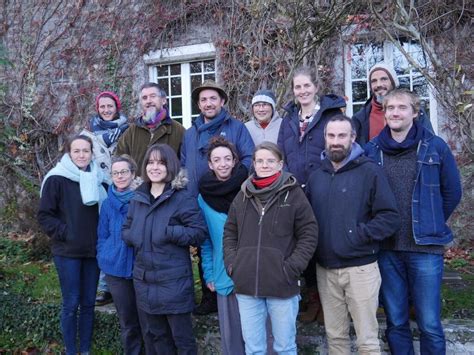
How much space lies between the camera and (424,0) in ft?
24.6

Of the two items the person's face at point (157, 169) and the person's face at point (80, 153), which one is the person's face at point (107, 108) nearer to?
the person's face at point (80, 153)

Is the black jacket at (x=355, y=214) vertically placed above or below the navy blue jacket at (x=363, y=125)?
below

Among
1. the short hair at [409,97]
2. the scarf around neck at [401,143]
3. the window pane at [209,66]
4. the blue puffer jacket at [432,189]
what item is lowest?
the blue puffer jacket at [432,189]

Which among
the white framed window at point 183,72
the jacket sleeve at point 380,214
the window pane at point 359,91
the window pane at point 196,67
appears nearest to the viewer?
the jacket sleeve at point 380,214

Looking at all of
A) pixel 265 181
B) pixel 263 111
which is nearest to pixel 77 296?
pixel 265 181

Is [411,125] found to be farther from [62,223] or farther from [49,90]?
[49,90]

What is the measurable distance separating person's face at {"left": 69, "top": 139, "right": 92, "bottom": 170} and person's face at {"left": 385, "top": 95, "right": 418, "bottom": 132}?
8.14 feet

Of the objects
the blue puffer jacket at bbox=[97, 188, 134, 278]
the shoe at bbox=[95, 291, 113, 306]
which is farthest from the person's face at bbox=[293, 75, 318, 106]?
the shoe at bbox=[95, 291, 113, 306]

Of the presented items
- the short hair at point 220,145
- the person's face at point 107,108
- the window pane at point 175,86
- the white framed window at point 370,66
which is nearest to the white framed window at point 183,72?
the window pane at point 175,86

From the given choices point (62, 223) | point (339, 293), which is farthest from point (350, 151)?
point (62, 223)

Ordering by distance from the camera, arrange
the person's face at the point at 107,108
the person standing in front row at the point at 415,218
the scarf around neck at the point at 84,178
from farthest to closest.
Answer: the person's face at the point at 107,108 < the scarf around neck at the point at 84,178 < the person standing in front row at the point at 415,218

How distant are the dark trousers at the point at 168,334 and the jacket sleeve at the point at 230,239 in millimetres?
623

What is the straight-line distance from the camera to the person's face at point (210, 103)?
14.6 feet

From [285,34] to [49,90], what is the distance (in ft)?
15.2
